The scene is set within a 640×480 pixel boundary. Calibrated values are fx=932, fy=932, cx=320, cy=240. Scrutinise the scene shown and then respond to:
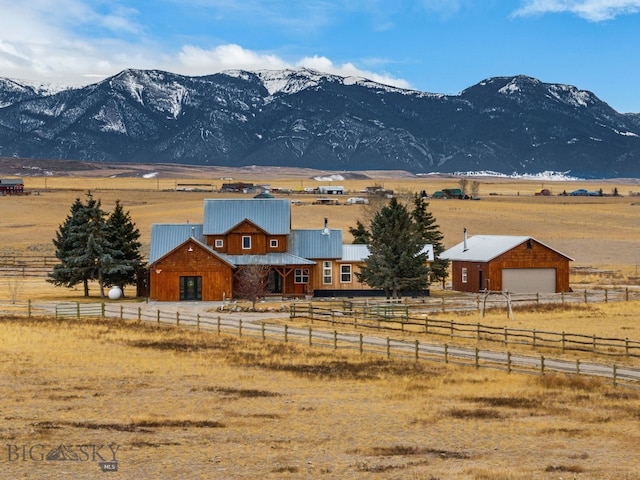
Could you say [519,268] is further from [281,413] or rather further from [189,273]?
[281,413]

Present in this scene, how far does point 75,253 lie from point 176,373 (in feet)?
130

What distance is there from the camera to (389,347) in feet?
133

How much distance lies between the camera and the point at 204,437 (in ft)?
80.6

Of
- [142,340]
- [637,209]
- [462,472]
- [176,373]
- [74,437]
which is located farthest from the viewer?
[637,209]

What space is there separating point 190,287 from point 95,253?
8655mm

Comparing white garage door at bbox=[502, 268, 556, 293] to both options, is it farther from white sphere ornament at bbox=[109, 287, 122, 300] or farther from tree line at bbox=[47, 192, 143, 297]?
white sphere ornament at bbox=[109, 287, 122, 300]

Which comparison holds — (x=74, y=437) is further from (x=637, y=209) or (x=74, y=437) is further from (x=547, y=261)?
(x=637, y=209)

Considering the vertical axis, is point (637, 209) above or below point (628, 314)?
above

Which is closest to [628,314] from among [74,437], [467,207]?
[74,437]

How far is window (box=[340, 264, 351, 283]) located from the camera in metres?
74.4

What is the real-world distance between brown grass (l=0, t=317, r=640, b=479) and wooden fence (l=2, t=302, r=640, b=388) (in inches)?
46.5

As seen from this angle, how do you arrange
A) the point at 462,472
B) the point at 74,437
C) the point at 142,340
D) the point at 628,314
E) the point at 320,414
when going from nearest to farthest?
the point at 462,472 → the point at 74,437 → the point at 320,414 → the point at 142,340 → the point at 628,314

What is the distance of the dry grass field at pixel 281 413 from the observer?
2178 cm

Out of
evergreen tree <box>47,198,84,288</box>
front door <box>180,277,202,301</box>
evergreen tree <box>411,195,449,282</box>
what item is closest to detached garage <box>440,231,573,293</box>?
evergreen tree <box>411,195,449,282</box>
